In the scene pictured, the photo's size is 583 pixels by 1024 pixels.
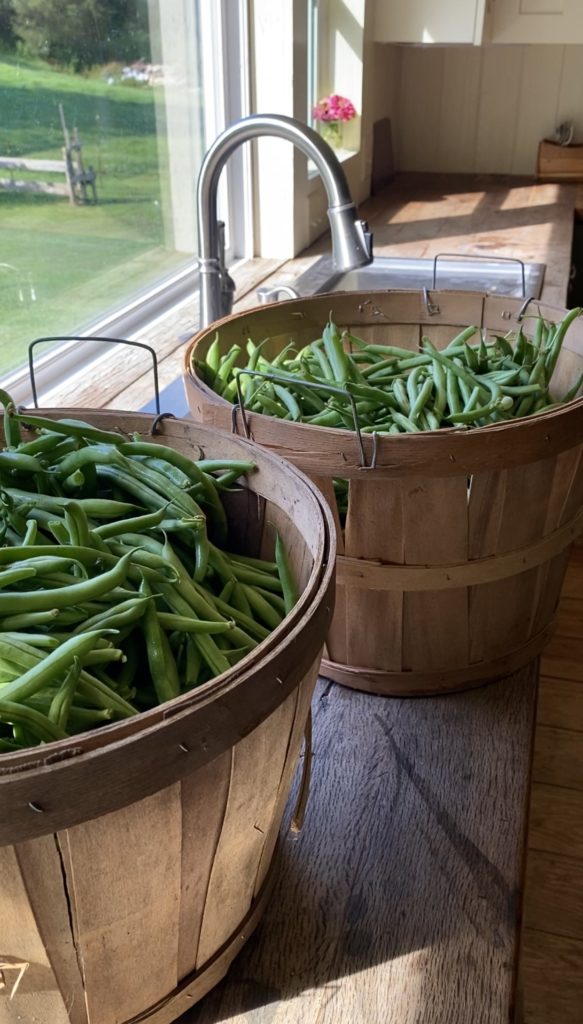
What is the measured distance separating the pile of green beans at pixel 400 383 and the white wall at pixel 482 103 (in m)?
2.95

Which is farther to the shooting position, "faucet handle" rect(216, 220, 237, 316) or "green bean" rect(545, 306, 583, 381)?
"faucet handle" rect(216, 220, 237, 316)

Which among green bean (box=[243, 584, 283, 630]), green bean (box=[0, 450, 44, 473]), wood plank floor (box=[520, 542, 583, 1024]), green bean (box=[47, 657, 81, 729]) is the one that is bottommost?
wood plank floor (box=[520, 542, 583, 1024])

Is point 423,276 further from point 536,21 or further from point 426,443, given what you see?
point 426,443

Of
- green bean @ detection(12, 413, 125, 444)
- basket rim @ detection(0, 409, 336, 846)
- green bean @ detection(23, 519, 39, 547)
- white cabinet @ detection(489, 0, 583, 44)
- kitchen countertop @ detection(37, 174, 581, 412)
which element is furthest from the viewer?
white cabinet @ detection(489, 0, 583, 44)

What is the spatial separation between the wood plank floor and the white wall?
9.10ft

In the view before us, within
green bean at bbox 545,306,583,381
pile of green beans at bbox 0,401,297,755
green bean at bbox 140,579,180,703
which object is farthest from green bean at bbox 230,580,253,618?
green bean at bbox 545,306,583,381

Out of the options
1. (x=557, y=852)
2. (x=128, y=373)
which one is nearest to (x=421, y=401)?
(x=128, y=373)

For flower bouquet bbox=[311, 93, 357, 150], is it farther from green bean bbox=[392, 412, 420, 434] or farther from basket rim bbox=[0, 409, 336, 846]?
basket rim bbox=[0, 409, 336, 846]

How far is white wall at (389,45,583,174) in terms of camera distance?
3750 mm

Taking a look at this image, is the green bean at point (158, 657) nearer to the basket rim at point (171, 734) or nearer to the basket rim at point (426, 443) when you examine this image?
the basket rim at point (171, 734)

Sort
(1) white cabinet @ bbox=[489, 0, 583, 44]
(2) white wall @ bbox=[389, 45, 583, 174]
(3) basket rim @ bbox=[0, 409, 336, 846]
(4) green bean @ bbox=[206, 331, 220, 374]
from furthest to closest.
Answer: (2) white wall @ bbox=[389, 45, 583, 174]
(1) white cabinet @ bbox=[489, 0, 583, 44]
(4) green bean @ bbox=[206, 331, 220, 374]
(3) basket rim @ bbox=[0, 409, 336, 846]

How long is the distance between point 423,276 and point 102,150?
3.68 ft

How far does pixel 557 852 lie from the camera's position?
4.81ft

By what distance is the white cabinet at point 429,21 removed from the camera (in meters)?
2.86
